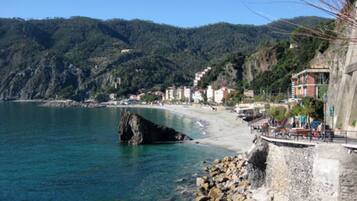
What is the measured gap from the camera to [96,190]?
32125mm

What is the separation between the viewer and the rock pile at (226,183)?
88.3ft

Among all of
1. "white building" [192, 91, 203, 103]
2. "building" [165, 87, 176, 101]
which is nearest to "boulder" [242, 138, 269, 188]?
"white building" [192, 91, 203, 103]

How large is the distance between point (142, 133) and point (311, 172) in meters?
39.8

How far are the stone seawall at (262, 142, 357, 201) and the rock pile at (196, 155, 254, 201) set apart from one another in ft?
9.72

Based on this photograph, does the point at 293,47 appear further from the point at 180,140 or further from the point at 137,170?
the point at 137,170

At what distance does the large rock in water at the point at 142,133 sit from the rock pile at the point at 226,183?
20.2 metres

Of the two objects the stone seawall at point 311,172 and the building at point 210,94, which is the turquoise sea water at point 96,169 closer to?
the stone seawall at point 311,172

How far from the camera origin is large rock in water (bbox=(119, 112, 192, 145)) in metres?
57.3

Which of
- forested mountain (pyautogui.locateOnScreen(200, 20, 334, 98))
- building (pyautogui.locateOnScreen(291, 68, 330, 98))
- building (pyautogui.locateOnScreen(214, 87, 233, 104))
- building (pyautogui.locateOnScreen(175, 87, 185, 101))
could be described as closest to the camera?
building (pyautogui.locateOnScreen(291, 68, 330, 98))

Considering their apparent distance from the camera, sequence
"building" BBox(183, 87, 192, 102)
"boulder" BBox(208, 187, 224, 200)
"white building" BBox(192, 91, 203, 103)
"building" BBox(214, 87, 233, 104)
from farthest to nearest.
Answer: "building" BBox(183, 87, 192, 102), "white building" BBox(192, 91, 203, 103), "building" BBox(214, 87, 233, 104), "boulder" BBox(208, 187, 224, 200)

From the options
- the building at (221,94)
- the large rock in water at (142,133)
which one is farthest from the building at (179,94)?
the large rock in water at (142,133)

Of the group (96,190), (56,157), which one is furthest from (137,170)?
(56,157)

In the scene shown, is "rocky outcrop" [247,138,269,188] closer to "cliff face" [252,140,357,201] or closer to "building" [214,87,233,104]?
"cliff face" [252,140,357,201]

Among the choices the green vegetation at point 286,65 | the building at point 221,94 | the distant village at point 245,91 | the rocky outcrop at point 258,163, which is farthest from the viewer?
the building at point 221,94
